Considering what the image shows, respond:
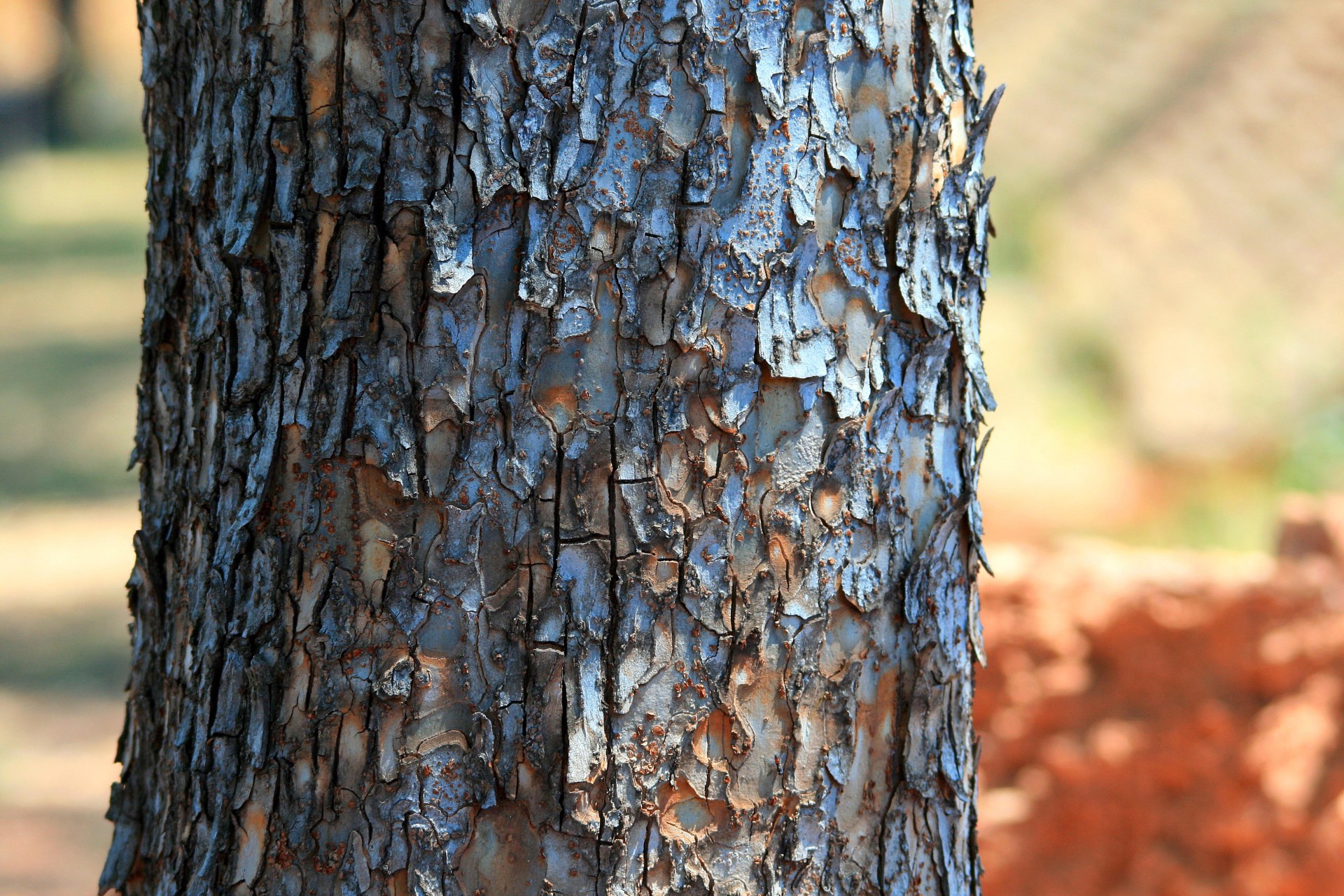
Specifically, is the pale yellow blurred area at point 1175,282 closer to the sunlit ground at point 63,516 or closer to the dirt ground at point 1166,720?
the dirt ground at point 1166,720

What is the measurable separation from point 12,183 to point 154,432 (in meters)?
14.8

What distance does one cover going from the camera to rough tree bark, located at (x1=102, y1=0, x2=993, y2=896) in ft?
3.46

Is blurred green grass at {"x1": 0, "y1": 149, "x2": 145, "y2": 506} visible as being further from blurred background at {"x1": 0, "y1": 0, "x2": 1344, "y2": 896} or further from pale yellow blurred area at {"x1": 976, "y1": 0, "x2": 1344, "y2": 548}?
pale yellow blurred area at {"x1": 976, "y1": 0, "x2": 1344, "y2": 548}

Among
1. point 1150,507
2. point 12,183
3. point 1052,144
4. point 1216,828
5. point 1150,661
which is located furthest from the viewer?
point 12,183

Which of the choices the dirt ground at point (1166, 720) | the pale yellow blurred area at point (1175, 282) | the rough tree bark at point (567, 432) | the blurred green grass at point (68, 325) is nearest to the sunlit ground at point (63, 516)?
the blurred green grass at point (68, 325)

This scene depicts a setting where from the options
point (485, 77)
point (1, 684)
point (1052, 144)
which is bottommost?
point (485, 77)

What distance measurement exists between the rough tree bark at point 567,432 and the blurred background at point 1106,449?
86.8 inches

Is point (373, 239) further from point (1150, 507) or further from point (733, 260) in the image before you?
point (1150, 507)

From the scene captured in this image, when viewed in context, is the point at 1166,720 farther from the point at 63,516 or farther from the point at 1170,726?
the point at 63,516

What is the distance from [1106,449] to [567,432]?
26.7ft

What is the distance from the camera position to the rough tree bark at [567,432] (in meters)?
1.05

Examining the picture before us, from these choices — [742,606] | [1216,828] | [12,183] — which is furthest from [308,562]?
[12,183]

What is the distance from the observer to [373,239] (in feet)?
3.53

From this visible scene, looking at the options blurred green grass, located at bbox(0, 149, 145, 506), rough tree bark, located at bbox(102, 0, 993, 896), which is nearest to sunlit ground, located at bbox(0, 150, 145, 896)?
blurred green grass, located at bbox(0, 149, 145, 506)
